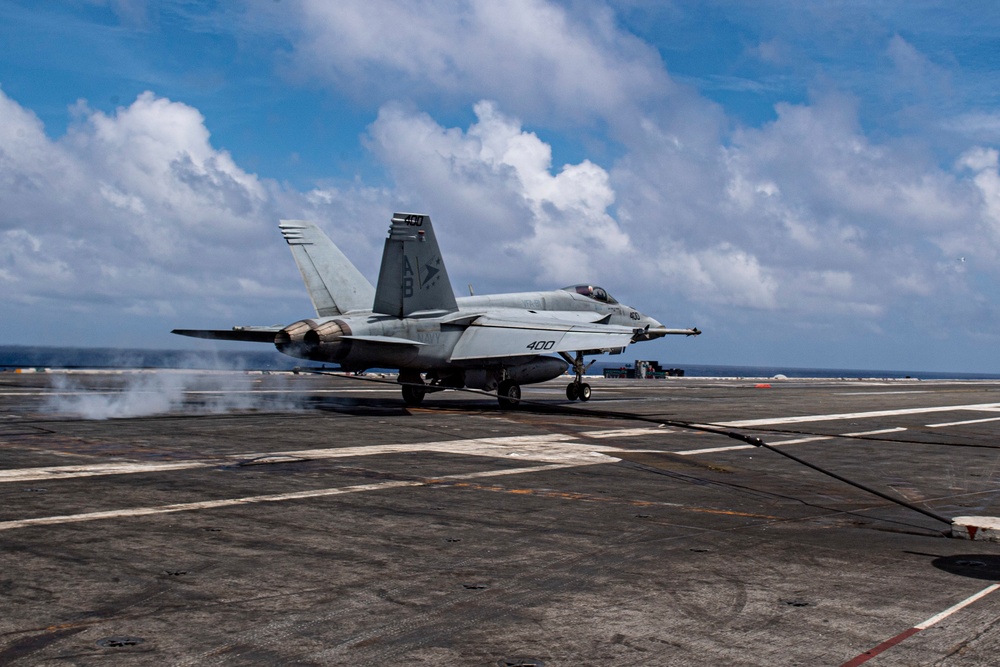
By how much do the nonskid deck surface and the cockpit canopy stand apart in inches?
600

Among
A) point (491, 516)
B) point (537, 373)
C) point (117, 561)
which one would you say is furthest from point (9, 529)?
point (537, 373)

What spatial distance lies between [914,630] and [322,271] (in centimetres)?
2668

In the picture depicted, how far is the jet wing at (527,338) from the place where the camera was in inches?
1163

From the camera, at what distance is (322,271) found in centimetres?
3144

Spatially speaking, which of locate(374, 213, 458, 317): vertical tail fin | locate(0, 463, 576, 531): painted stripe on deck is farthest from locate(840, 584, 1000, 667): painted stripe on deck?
locate(374, 213, 458, 317): vertical tail fin

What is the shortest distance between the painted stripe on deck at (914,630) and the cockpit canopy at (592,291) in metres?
27.5

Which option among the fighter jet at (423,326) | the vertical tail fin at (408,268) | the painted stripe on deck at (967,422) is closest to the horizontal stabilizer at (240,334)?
the fighter jet at (423,326)

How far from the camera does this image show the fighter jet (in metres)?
26.9

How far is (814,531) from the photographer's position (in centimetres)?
1115

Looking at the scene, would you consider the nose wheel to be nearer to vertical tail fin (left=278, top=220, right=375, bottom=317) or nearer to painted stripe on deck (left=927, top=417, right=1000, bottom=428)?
vertical tail fin (left=278, top=220, right=375, bottom=317)

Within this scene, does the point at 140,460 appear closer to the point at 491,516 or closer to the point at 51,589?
the point at 491,516

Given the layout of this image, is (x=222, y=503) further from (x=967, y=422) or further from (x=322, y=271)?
(x=967, y=422)

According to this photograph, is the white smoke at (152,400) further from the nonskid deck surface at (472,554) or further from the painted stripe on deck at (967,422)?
the painted stripe on deck at (967,422)

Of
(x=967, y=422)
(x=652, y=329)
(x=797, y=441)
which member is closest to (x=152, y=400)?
(x=652, y=329)
